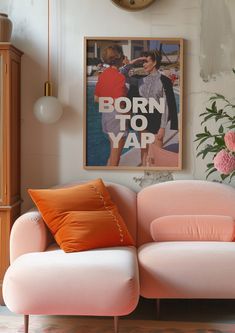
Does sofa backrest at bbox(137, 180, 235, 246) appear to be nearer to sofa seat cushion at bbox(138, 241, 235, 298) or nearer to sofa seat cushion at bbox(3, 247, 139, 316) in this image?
sofa seat cushion at bbox(138, 241, 235, 298)

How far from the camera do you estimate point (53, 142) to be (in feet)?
12.3

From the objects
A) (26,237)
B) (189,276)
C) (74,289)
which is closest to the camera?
(74,289)

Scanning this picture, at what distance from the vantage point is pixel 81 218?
3.13 meters

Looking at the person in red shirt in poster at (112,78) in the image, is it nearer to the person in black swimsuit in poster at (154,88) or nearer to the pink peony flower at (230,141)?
the person in black swimsuit in poster at (154,88)

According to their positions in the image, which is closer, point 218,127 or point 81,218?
point 81,218

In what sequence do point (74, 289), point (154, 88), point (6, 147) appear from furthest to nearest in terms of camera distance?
point (154, 88) < point (6, 147) < point (74, 289)

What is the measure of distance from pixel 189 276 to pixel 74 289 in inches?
27.4

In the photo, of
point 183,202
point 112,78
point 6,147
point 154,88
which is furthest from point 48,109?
point 183,202

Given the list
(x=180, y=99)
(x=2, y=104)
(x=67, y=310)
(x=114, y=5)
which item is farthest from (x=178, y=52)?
(x=67, y=310)

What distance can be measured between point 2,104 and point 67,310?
4.81ft

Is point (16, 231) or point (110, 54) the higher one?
point (110, 54)

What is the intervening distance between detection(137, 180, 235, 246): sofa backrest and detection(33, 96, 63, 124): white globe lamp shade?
849 millimetres

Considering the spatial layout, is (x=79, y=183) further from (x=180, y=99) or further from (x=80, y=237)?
(x=180, y=99)

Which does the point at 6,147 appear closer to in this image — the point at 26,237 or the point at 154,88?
the point at 26,237
